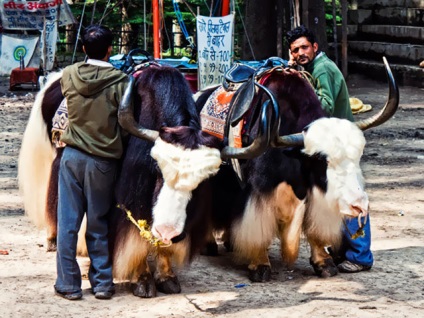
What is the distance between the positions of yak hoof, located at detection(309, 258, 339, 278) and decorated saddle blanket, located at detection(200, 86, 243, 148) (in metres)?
1.03

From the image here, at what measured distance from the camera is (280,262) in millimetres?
6777

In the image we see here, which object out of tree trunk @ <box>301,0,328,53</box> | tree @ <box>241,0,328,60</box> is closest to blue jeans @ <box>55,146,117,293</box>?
tree trunk @ <box>301,0,328,53</box>

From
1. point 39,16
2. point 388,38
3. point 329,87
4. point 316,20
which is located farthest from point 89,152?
point 39,16

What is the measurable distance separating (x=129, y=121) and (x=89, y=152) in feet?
1.05

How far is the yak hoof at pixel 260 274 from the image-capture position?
6.25m

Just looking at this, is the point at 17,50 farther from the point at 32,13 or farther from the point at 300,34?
the point at 300,34

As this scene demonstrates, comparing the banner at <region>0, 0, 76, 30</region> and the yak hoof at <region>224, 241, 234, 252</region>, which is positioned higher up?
the banner at <region>0, 0, 76, 30</region>

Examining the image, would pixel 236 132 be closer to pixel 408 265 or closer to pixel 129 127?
pixel 129 127

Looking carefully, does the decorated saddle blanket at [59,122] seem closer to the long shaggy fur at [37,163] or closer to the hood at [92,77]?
the long shaggy fur at [37,163]

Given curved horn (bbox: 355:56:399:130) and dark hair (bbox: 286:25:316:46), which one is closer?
curved horn (bbox: 355:56:399:130)

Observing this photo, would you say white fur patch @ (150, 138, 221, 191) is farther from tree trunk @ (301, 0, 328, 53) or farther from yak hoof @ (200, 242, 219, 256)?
tree trunk @ (301, 0, 328, 53)

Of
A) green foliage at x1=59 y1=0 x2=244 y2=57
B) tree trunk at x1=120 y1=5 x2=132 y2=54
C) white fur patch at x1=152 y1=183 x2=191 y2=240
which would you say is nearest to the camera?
white fur patch at x1=152 y1=183 x2=191 y2=240

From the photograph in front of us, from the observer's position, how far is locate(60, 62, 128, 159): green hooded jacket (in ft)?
18.5

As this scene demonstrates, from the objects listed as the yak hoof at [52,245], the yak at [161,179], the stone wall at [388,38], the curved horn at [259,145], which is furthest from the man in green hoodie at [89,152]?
the stone wall at [388,38]
